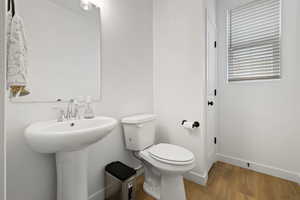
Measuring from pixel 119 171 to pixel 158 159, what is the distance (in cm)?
38

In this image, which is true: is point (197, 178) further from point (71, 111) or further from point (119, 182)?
point (71, 111)

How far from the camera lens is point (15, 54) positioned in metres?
0.61

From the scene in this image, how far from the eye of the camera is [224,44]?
6.86ft

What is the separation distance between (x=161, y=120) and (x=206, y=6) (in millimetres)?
1467

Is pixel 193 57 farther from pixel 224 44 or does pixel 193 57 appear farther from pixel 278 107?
pixel 278 107

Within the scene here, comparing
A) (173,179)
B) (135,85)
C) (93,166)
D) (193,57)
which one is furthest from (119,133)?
(193,57)

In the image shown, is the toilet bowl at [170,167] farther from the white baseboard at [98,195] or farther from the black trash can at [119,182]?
the white baseboard at [98,195]

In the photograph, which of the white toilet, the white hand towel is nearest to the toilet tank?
the white toilet

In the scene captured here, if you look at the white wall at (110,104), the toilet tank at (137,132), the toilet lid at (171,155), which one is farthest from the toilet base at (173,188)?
the white wall at (110,104)

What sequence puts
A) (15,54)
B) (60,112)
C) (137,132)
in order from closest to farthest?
(15,54), (60,112), (137,132)

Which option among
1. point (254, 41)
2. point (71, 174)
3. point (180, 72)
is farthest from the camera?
point (254, 41)

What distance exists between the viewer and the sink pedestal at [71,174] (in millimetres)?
932

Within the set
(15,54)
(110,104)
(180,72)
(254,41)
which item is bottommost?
(110,104)

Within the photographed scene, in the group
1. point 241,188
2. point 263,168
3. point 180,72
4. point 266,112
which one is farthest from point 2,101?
point 263,168
